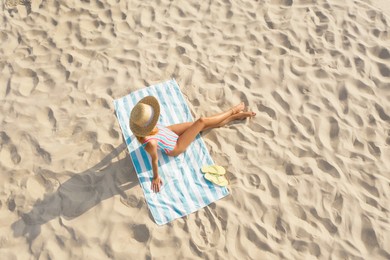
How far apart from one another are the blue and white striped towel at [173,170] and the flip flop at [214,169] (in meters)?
0.07

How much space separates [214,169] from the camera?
13.4ft

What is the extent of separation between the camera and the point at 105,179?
407 centimetres

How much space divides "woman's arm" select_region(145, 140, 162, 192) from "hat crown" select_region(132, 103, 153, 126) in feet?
1.00

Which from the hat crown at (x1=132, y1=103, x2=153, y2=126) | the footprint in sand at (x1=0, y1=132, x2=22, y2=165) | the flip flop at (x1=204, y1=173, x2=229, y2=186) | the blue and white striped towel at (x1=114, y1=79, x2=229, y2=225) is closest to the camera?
the hat crown at (x1=132, y1=103, x2=153, y2=126)

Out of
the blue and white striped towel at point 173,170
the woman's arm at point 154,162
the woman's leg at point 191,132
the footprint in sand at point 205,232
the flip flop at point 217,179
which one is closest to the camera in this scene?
the footprint in sand at point 205,232

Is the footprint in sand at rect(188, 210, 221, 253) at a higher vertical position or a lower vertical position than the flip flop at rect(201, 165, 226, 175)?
lower

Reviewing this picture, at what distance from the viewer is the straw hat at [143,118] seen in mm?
3473

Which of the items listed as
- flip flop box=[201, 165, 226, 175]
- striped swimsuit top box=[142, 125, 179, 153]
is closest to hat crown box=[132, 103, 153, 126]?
striped swimsuit top box=[142, 125, 179, 153]

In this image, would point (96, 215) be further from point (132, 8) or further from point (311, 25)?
point (311, 25)

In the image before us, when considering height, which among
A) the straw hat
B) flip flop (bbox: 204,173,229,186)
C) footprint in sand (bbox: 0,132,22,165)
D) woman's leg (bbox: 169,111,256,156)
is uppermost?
the straw hat

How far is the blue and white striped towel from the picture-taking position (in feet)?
12.7

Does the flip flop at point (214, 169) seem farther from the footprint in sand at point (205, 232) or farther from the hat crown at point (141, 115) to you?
the hat crown at point (141, 115)

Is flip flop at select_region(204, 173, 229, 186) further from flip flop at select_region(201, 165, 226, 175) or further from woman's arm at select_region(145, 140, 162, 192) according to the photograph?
woman's arm at select_region(145, 140, 162, 192)

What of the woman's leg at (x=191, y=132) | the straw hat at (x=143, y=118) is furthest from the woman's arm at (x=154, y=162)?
the woman's leg at (x=191, y=132)
